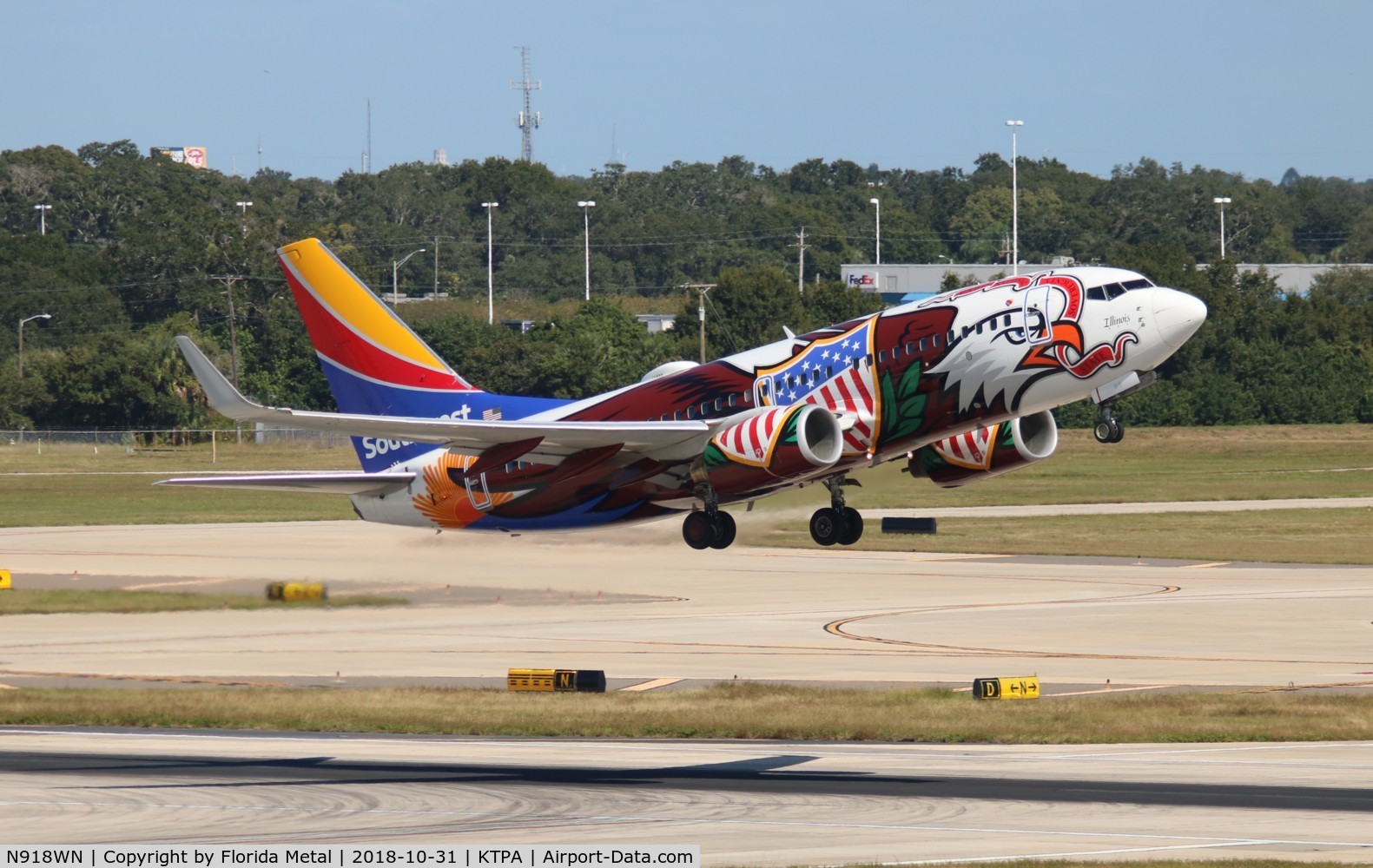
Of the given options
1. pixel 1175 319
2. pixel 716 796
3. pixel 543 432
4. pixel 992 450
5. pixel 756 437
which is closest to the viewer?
pixel 716 796

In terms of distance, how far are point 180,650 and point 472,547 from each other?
11512 millimetres

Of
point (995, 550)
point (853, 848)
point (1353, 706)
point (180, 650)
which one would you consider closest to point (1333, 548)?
point (995, 550)

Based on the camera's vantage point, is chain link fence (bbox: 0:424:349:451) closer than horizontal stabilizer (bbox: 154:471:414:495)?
No

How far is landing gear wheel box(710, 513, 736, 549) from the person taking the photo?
143ft

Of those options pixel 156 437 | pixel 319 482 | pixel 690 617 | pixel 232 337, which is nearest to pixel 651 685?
pixel 319 482

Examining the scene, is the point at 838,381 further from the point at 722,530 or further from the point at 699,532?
the point at 699,532

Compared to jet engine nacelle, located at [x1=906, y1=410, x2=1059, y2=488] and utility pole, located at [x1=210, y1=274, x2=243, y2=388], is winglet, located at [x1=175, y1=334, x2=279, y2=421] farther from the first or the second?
utility pole, located at [x1=210, y1=274, x2=243, y2=388]

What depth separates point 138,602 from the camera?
6375 cm

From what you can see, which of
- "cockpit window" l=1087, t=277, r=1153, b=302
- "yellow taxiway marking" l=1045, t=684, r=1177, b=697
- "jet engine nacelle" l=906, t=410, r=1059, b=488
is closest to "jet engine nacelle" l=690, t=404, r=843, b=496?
"jet engine nacelle" l=906, t=410, r=1059, b=488

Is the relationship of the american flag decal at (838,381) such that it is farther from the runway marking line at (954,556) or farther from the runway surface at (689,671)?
the runway marking line at (954,556)

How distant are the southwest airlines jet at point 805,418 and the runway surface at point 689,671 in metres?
5.19

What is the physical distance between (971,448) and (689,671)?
9.97 m

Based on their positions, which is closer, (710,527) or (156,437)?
(710,527)

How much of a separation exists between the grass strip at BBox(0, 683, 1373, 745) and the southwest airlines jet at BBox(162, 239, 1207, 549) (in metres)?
4.25
